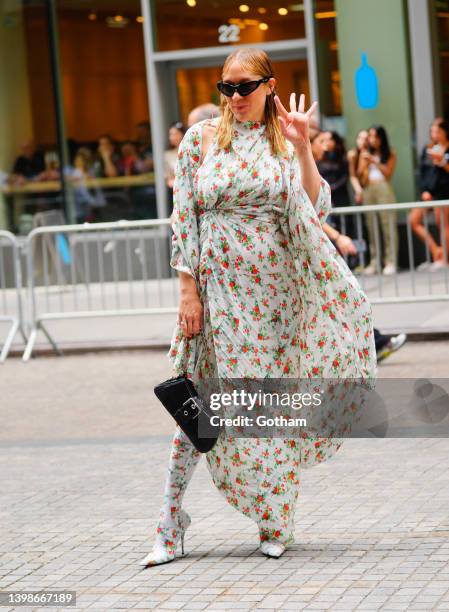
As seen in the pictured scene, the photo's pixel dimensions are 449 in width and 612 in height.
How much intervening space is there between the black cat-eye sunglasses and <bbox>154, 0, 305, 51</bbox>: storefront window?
1189 centimetres

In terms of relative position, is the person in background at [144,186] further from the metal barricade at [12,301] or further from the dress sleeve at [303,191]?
the dress sleeve at [303,191]

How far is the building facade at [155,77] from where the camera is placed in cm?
1645

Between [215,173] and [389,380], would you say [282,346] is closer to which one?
[215,173]

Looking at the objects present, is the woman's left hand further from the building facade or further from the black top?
the building facade

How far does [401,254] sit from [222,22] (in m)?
5.77

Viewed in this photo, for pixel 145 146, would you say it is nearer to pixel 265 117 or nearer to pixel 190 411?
pixel 265 117

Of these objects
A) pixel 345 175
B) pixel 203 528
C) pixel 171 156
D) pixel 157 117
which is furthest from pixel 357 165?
pixel 203 528

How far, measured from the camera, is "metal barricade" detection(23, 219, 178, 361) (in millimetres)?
12422

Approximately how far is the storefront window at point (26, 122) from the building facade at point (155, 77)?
0.01 metres

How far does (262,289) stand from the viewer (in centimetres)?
529

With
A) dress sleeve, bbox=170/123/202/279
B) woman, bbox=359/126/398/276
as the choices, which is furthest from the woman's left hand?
woman, bbox=359/126/398/276

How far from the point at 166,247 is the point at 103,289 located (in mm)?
3389

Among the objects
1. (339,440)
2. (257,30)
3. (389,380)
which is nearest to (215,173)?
(339,440)

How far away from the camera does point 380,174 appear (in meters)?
16.3
